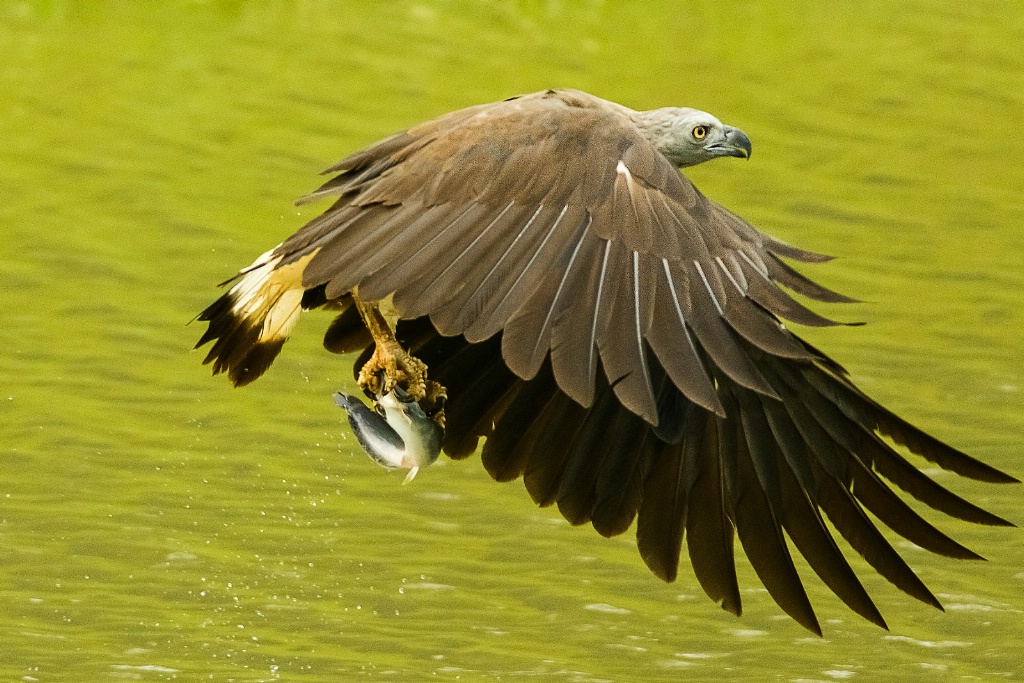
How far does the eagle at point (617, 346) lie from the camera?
5051mm

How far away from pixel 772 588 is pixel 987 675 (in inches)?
77.5

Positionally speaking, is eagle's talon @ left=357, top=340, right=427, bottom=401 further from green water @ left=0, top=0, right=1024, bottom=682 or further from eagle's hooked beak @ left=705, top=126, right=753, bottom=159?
eagle's hooked beak @ left=705, top=126, right=753, bottom=159

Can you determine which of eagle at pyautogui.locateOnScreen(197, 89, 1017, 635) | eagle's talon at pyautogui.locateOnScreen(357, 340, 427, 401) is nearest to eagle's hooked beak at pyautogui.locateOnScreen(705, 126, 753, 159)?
eagle at pyautogui.locateOnScreen(197, 89, 1017, 635)

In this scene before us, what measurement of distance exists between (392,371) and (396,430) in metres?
0.18

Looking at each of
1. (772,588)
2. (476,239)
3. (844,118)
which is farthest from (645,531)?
(844,118)

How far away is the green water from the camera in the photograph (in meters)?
7.11

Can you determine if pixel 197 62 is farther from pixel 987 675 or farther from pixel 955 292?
pixel 987 675

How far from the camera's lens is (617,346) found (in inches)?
197

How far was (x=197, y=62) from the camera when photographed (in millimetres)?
13102

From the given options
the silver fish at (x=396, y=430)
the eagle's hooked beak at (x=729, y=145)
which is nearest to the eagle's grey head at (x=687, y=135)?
the eagle's hooked beak at (x=729, y=145)

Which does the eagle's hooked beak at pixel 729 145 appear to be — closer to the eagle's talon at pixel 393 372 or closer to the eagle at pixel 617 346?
the eagle at pixel 617 346

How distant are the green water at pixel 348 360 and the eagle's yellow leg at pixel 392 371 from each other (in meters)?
1.34

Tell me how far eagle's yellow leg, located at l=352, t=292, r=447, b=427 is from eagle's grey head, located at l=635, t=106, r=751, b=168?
4.49 feet

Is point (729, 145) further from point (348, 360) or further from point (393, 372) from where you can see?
point (348, 360)
